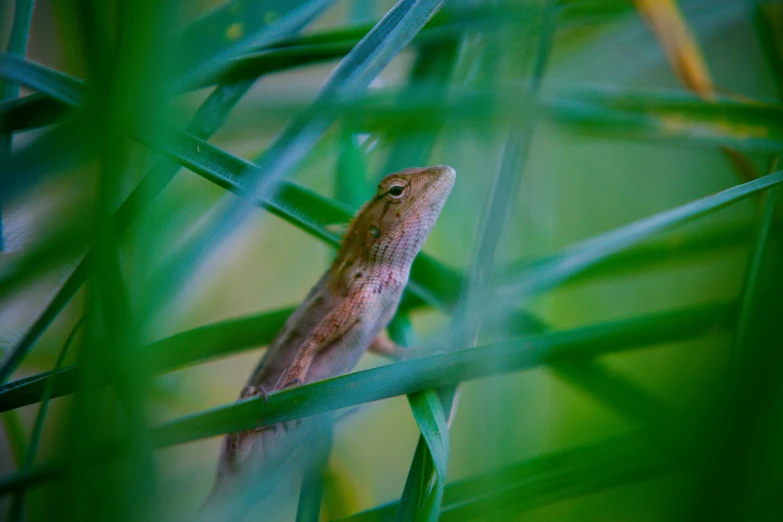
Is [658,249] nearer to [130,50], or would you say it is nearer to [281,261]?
[130,50]

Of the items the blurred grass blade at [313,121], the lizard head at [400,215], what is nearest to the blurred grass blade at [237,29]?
the blurred grass blade at [313,121]

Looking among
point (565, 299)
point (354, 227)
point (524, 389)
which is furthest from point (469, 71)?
point (524, 389)

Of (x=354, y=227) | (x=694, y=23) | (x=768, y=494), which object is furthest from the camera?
(x=694, y=23)

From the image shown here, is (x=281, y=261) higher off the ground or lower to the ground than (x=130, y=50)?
higher

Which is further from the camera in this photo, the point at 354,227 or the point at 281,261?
the point at 281,261

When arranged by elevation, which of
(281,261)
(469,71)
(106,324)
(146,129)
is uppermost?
(281,261)

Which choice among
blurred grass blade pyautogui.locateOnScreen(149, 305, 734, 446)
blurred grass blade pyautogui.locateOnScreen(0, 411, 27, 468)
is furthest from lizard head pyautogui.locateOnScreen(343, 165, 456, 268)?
blurred grass blade pyautogui.locateOnScreen(0, 411, 27, 468)

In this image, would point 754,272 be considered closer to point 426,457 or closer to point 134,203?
point 426,457

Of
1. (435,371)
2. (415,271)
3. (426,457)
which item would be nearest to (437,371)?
(435,371)
